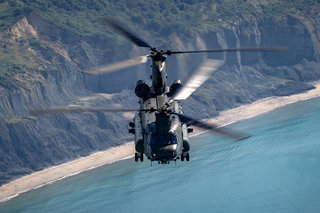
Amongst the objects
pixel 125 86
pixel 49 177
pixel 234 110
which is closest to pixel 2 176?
pixel 49 177

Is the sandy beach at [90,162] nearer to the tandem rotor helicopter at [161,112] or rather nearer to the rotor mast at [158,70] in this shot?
the tandem rotor helicopter at [161,112]

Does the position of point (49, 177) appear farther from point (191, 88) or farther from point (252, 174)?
point (191, 88)

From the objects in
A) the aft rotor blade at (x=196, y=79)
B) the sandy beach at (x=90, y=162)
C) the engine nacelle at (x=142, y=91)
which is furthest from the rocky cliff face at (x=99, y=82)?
the aft rotor blade at (x=196, y=79)

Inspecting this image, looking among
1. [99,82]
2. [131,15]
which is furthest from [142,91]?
[131,15]

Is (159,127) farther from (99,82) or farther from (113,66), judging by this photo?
(99,82)

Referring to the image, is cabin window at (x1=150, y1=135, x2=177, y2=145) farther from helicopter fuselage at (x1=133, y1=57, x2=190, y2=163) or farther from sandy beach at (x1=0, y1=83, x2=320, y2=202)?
sandy beach at (x1=0, y1=83, x2=320, y2=202)
